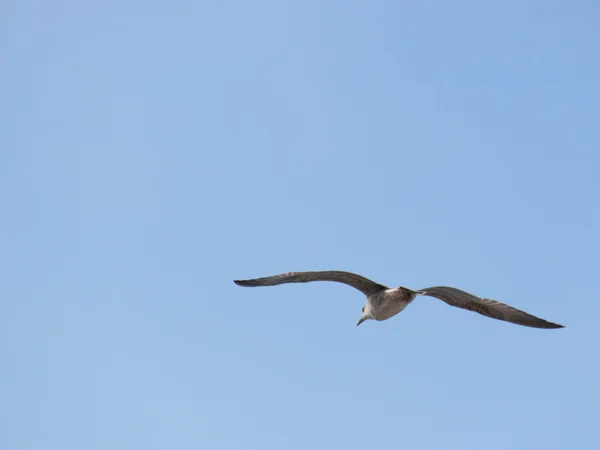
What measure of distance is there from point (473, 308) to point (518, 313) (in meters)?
1.41

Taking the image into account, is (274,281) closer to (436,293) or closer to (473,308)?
(436,293)

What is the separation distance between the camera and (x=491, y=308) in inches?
1121

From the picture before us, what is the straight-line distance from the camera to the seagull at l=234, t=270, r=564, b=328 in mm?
25562

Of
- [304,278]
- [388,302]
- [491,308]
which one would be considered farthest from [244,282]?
[491,308]

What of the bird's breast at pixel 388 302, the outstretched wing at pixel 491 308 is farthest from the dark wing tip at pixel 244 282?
the outstretched wing at pixel 491 308

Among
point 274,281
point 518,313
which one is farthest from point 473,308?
point 274,281

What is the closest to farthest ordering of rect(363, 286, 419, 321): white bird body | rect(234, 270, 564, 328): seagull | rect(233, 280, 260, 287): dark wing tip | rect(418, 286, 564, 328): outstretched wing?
1. rect(233, 280, 260, 287): dark wing tip
2. rect(234, 270, 564, 328): seagull
3. rect(363, 286, 419, 321): white bird body
4. rect(418, 286, 564, 328): outstretched wing

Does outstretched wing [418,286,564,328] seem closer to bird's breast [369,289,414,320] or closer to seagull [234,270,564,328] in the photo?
seagull [234,270,564,328]

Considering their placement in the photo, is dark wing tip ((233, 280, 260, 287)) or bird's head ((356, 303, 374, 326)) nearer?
dark wing tip ((233, 280, 260, 287))

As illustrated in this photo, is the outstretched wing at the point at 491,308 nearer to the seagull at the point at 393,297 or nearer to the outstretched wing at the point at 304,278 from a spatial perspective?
the seagull at the point at 393,297

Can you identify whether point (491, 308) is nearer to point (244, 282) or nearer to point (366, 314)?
point (366, 314)

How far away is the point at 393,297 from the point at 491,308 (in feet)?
12.4

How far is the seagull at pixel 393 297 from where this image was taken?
25562 mm

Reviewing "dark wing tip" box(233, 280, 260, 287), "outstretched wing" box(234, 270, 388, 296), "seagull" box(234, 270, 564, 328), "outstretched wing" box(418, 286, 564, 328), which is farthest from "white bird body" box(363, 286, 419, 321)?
"dark wing tip" box(233, 280, 260, 287)
